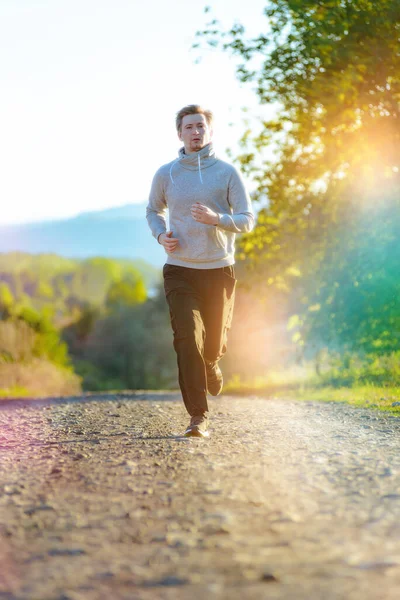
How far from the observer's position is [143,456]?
16.7 ft

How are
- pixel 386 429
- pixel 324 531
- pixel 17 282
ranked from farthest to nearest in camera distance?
pixel 17 282 → pixel 386 429 → pixel 324 531

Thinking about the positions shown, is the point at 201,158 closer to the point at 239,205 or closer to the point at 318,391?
the point at 239,205

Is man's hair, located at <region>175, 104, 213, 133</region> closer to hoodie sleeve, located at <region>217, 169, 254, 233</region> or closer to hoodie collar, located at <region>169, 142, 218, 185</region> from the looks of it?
Result: hoodie collar, located at <region>169, 142, 218, 185</region>

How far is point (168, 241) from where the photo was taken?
6262 mm

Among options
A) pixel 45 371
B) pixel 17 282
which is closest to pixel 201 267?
pixel 45 371

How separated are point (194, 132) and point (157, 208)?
75 cm

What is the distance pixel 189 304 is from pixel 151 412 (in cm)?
A: 269

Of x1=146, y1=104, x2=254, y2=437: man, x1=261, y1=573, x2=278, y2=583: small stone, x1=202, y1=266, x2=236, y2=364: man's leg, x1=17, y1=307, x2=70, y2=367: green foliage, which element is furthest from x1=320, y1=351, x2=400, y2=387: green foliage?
x1=17, y1=307, x2=70, y2=367: green foliage

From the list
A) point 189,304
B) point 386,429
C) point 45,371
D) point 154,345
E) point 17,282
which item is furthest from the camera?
point 17,282

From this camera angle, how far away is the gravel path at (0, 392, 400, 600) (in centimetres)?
275

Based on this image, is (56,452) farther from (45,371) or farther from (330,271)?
(45,371)

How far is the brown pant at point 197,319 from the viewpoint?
6.18 metres

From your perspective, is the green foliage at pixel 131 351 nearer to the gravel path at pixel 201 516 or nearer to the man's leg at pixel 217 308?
the man's leg at pixel 217 308

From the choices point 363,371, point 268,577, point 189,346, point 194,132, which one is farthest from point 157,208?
point 363,371
